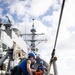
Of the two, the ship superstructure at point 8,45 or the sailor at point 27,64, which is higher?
the ship superstructure at point 8,45

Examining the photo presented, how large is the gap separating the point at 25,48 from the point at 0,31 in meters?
7.65

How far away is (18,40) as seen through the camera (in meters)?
28.5

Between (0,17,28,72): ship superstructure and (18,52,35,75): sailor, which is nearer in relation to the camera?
(18,52,35,75): sailor

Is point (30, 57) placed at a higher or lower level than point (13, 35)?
lower

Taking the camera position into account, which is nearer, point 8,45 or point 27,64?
point 27,64

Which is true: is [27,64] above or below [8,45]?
below

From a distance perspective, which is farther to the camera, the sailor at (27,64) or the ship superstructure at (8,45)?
the ship superstructure at (8,45)

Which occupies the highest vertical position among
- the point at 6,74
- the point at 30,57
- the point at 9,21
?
the point at 9,21

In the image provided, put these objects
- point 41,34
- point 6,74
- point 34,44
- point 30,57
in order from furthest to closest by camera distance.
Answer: point 41,34, point 34,44, point 6,74, point 30,57

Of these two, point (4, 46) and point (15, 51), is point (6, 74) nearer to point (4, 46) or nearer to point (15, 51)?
point (15, 51)

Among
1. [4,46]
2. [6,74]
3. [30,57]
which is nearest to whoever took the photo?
[30,57]

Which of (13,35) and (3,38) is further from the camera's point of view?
(13,35)

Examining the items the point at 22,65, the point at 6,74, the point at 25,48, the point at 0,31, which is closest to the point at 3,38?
the point at 0,31

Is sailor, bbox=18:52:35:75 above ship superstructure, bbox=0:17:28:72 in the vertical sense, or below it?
below
